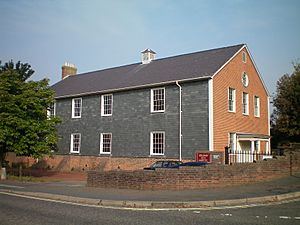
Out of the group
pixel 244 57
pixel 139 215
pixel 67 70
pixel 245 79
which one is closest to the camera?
pixel 139 215

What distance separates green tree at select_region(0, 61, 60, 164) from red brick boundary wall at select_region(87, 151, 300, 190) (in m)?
7.96

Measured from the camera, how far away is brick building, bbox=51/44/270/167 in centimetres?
2422

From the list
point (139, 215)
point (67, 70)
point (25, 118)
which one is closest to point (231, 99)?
point (25, 118)

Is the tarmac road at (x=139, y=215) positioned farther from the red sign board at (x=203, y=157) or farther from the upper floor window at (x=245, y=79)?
the upper floor window at (x=245, y=79)

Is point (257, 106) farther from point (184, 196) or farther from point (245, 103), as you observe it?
point (184, 196)

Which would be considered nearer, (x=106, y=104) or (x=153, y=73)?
(x=153, y=73)

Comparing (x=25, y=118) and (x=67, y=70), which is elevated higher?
(x=67, y=70)

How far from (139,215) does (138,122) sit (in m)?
17.6

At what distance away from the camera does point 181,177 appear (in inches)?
620

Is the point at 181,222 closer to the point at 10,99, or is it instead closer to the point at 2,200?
the point at 2,200

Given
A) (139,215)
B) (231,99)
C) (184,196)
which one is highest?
Answer: (231,99)

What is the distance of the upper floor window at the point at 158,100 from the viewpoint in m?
26.4

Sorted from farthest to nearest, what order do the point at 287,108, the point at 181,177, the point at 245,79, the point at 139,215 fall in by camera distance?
the point at 287,108, the point at 245,79, the point at 181,177, the point at 139,215


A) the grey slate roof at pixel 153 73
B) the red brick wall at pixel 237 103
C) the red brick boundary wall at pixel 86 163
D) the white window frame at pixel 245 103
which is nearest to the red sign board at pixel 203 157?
the red brick wall at pixel 237 103
